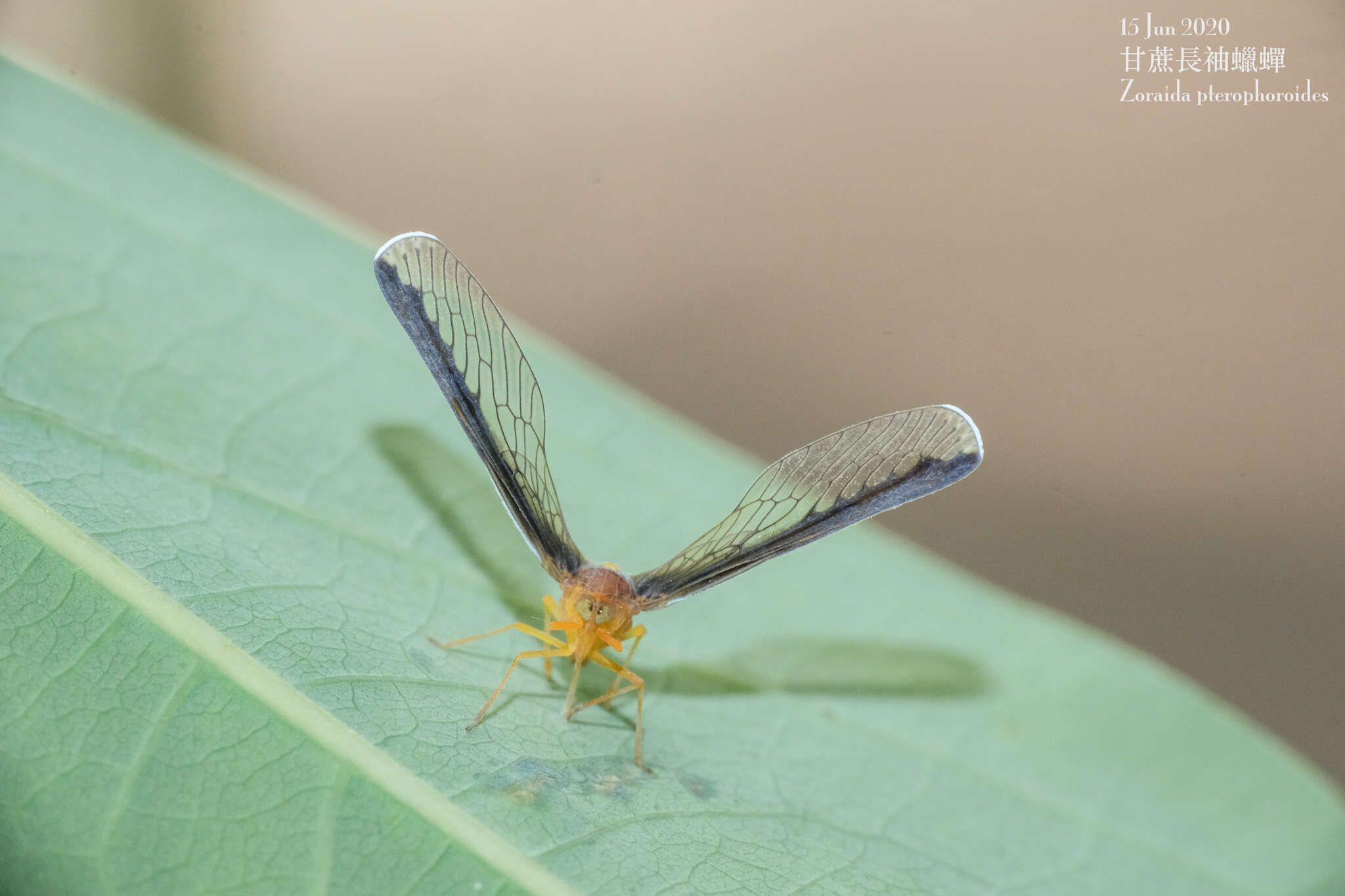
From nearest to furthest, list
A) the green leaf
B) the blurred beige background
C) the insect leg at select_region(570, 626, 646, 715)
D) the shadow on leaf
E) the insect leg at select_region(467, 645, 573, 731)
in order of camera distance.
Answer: the green leaf < the insect leg at select_region(467, 645, 573, 731) < the insect leg at select_region(570, 626, 646, 715) < the shadow on leaf < the blurred beige background

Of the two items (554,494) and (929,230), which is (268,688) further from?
(929,230)

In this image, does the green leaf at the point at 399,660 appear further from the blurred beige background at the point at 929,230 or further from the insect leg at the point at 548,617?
the blurred beige background at the point at 929,230

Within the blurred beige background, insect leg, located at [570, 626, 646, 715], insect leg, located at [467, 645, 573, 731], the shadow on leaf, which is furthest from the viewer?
the blurred beige background

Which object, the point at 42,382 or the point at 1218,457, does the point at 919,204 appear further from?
the point at 42,382

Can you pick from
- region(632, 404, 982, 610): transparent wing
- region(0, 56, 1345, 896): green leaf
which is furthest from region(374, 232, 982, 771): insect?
region(0, 56, 1345, 896): green leaf

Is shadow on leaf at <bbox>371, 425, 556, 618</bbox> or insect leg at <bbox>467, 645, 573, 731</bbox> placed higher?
shadow on leaf at <bbox>371, 425, 556, 618</bbox>

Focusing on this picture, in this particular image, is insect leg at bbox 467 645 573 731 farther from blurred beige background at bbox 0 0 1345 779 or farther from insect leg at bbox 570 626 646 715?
blurred beige background at bbox 0 0 1345 779

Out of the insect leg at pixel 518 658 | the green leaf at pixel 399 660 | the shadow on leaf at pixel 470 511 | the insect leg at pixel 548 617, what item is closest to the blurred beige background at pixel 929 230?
the green leaf at pixel 399 660

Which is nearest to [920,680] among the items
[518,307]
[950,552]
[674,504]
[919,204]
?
[674,504]
